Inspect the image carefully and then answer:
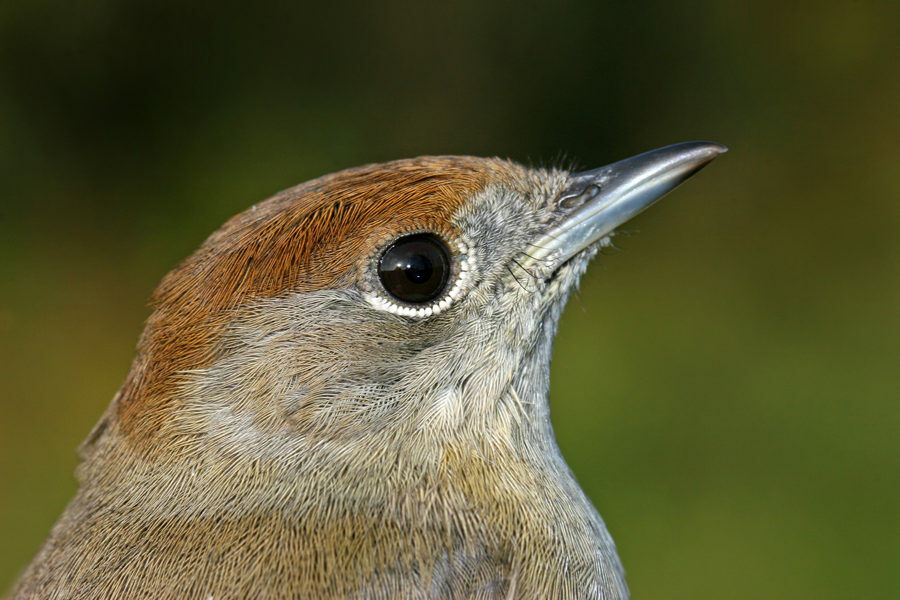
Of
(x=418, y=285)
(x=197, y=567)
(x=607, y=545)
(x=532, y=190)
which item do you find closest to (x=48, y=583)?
(x=197, y=567)

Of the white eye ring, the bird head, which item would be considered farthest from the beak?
the white eye ring

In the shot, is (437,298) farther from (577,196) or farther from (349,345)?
(577,196)

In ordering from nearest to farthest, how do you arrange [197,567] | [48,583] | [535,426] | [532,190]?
[197,567]
[48,583]
[535,426]
[532,190]

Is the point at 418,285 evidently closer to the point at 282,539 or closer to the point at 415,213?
the point at 415,213

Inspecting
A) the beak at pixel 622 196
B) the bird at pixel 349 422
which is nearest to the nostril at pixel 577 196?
the beak at pixel 622 196

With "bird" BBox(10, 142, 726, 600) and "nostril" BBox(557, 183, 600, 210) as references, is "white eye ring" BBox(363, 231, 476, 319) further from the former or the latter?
"nostril" BBox(557, 183, 600, 210)

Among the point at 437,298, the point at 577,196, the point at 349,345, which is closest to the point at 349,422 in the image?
the point at 349,345

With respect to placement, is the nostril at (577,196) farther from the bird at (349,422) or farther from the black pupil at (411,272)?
the black pupil at (411,272)
